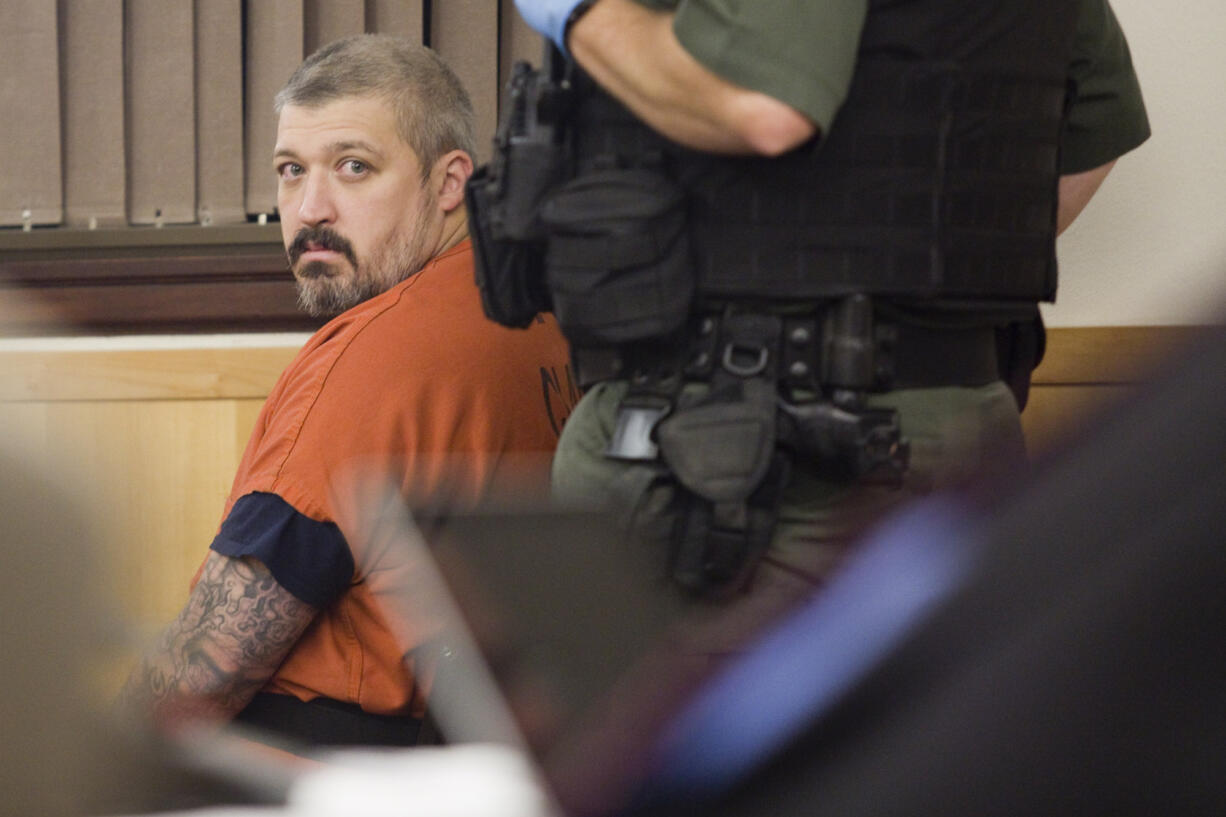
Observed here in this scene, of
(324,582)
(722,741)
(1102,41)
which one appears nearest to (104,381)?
(324,582)

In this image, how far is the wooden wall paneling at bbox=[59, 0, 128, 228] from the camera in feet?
7.55

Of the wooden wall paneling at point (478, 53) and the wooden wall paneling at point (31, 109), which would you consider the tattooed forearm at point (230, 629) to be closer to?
the wooden wall paneling at point (478, 53)

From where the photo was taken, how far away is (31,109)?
2.33 m

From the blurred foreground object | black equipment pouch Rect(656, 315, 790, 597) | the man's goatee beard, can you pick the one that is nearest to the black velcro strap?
black equipment pouch Rect(656, 315, 790, 597)

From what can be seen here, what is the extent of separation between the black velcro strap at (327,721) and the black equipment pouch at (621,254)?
57cm

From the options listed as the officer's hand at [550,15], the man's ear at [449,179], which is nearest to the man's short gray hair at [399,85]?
the man's ear at [449,179]

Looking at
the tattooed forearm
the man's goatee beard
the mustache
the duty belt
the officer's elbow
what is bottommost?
the tattooed forearm

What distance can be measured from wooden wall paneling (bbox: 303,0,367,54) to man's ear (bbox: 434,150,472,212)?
1.87ft

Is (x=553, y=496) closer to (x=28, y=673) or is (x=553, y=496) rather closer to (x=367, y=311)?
(x=28, y=673)

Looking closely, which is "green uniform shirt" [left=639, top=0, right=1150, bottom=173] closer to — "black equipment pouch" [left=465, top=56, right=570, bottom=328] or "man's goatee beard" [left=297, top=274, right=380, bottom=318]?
"black equipment pouch" [left=465, top=56, right=570, bottom=328]

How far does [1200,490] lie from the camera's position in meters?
0.34

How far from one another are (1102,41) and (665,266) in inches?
22.6

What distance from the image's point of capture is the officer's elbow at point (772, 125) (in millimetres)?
916

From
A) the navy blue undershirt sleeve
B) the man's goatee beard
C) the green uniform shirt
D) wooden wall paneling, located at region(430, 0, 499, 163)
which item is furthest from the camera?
wooden wall paneling, located at region(430, 0, 499, 163)
